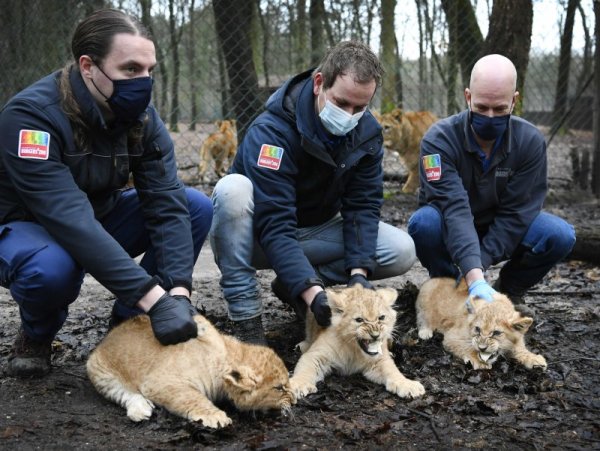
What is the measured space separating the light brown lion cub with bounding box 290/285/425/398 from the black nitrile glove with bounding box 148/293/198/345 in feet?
2.27

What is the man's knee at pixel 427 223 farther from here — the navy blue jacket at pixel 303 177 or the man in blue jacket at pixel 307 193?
the navy blue jacket at pixel 303 177

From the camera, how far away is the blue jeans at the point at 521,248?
4883mm

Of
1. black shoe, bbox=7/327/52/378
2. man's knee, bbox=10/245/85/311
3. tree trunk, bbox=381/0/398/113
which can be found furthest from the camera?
tree trunk, bbox=381/0/398/113

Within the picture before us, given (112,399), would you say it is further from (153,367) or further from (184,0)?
(184,0)

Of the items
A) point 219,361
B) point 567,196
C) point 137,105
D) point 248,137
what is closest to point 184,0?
point 567,196

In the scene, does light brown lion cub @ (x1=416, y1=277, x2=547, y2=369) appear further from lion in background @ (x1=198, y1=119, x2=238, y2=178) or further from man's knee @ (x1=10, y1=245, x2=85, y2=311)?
lion in background @ (x1=198, y1=119, x2=238, y2=178)

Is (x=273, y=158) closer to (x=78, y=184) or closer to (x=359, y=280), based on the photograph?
(x=359, y=280)

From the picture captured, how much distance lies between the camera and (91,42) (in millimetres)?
3520

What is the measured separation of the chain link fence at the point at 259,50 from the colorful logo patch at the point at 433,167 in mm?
5268

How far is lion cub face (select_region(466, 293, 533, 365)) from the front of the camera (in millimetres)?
4109

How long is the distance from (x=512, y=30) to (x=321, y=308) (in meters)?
6.56

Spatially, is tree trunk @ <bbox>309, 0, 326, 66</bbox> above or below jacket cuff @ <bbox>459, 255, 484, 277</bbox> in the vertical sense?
above

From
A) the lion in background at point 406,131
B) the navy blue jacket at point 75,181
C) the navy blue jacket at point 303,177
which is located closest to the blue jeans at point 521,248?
the navy blue jacket at point 303,177

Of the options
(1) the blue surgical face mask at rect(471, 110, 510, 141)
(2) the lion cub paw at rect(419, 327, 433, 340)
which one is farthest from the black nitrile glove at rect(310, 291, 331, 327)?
(1) the blue surgical face mask at rect(471, 110, 510, 141)
